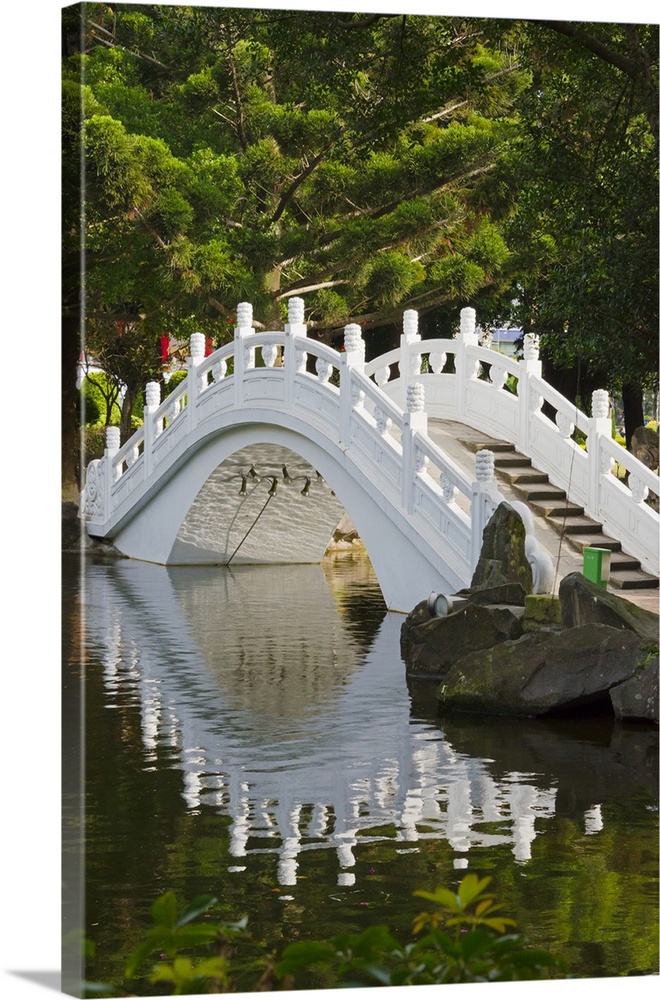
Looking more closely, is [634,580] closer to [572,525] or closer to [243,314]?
[572,525]

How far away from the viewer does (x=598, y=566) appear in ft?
20.5

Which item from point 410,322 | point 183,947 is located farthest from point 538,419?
point 183,947

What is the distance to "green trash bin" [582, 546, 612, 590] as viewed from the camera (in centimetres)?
622

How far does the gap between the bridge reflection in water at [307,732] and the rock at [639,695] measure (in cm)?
20

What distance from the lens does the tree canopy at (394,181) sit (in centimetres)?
589

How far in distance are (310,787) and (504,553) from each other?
78.6 inches

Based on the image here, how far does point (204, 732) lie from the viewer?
20.7ft

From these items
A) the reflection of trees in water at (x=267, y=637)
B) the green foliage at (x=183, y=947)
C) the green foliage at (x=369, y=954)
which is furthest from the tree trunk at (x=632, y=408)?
the green foliage at (x=183, y=947)

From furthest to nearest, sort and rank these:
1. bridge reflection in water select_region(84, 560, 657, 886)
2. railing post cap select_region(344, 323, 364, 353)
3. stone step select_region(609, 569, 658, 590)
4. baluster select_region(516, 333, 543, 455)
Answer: railing post cap select_region(344, 323, 364, 353)
baluster select_region(516, 333, 543, 455)
stone step select_region(609, 569, 658, 590)
bridge reflection in water select_region(84, 560, 657, 886)

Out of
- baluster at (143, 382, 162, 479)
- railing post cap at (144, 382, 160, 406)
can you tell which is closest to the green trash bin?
baluster at (143, 382, 162, 479)

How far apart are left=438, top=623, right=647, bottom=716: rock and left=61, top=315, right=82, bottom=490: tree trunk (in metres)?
2.42

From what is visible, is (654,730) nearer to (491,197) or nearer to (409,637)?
(409,637)

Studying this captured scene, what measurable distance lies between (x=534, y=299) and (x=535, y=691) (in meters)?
1.76

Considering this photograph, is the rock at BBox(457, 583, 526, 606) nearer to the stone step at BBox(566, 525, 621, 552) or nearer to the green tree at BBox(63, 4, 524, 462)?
the stone step at BBox(566, 525, 621, 552)
